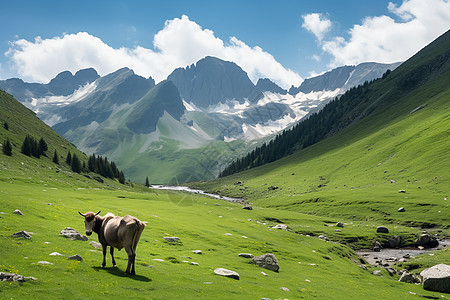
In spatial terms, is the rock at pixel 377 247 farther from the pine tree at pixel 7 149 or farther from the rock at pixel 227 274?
the pine tree at pixel 7 149

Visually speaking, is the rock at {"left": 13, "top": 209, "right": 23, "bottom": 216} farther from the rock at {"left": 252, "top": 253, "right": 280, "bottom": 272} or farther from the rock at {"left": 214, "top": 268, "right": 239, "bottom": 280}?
the rock at {"left": 252, "top": 253, "right": 280, "bottom": 272}

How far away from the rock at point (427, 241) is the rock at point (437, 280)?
1135 inches

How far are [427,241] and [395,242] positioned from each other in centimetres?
542

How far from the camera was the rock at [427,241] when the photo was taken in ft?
185

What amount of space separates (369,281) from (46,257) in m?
31.3

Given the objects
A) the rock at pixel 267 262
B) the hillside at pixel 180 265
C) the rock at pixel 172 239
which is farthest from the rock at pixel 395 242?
the rock at pixel 172 239

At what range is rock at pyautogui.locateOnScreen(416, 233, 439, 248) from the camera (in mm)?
56406

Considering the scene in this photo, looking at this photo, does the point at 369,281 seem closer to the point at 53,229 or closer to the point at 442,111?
the point at 53,229

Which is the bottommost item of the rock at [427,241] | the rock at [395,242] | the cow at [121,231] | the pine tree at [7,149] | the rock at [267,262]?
the rock at [395,242]

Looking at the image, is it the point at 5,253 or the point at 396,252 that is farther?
the point at 396,252

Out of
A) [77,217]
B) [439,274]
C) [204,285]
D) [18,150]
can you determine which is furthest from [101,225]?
[18,150]

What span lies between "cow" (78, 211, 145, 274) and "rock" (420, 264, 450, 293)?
29886 mm

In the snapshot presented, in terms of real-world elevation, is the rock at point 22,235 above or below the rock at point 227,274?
above

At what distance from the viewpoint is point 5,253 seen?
18.1 meters
